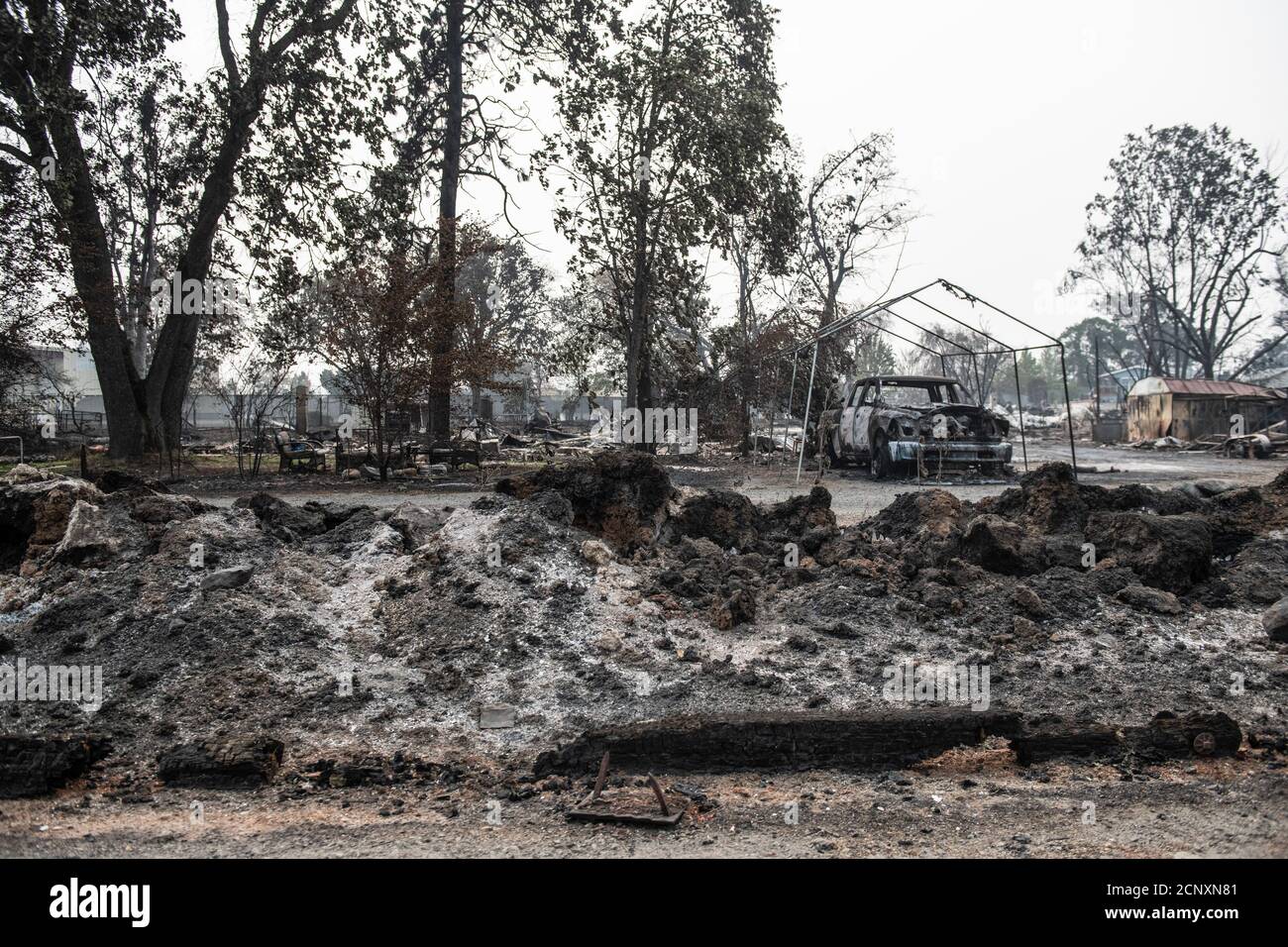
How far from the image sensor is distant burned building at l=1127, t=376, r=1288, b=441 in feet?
116

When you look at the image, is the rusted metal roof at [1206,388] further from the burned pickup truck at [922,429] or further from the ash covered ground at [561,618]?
the ash covered ground at [561,618]

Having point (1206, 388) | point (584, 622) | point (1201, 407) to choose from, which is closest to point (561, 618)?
point (584, 622)

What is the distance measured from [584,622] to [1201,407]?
122 ft

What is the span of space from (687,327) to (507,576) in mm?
17991

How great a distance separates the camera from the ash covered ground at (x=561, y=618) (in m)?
5.12

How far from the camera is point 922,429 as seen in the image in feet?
53.5

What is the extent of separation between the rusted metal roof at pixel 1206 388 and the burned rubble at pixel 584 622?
104 ft

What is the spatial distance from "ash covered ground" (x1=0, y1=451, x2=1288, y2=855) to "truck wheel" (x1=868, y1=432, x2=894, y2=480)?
302 inches

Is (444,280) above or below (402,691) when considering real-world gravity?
above

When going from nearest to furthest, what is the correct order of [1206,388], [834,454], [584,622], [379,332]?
[584,622], [379,332], [834,454], [1206,388]

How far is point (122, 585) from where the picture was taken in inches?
258

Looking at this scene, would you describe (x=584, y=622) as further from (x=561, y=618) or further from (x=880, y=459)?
(x=880, y=459)

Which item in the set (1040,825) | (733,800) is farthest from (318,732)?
(1040,825)

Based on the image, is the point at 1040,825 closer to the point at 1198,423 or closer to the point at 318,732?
the point at 318,732
